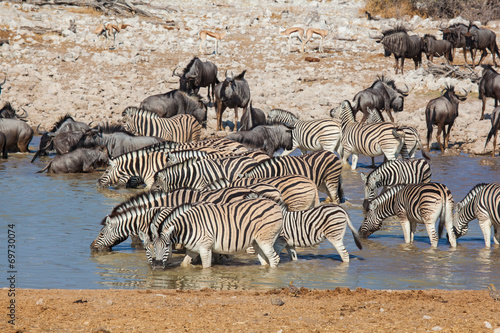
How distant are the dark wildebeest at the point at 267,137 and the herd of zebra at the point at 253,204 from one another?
0.13m

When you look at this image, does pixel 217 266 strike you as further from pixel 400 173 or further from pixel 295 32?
pixel 295 32

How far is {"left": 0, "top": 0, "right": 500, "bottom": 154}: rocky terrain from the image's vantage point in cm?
2017

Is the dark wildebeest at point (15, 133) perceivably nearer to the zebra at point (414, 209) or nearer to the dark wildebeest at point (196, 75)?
the dark wildebeest at point (196, 75)

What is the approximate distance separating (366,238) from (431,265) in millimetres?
1670

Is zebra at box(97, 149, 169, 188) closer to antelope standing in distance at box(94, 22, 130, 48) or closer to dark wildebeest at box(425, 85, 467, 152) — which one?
dark wildebeest at box(425, 85, 467, 152)

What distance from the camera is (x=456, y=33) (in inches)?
1032

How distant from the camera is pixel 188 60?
24453 millimetres

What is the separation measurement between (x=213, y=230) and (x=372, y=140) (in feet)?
26.2

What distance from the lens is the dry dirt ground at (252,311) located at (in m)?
5.15

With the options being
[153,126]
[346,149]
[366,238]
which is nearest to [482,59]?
[346,149]

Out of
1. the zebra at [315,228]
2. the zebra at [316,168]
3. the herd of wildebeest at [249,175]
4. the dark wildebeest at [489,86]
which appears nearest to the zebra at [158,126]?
the herd of wildebeest at [249,175]

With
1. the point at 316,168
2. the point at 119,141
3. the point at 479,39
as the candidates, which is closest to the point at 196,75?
the point at 119,141

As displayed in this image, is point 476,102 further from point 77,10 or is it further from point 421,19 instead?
point 77,10

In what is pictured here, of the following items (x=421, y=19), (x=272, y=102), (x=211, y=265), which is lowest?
(x=211, y=265)
